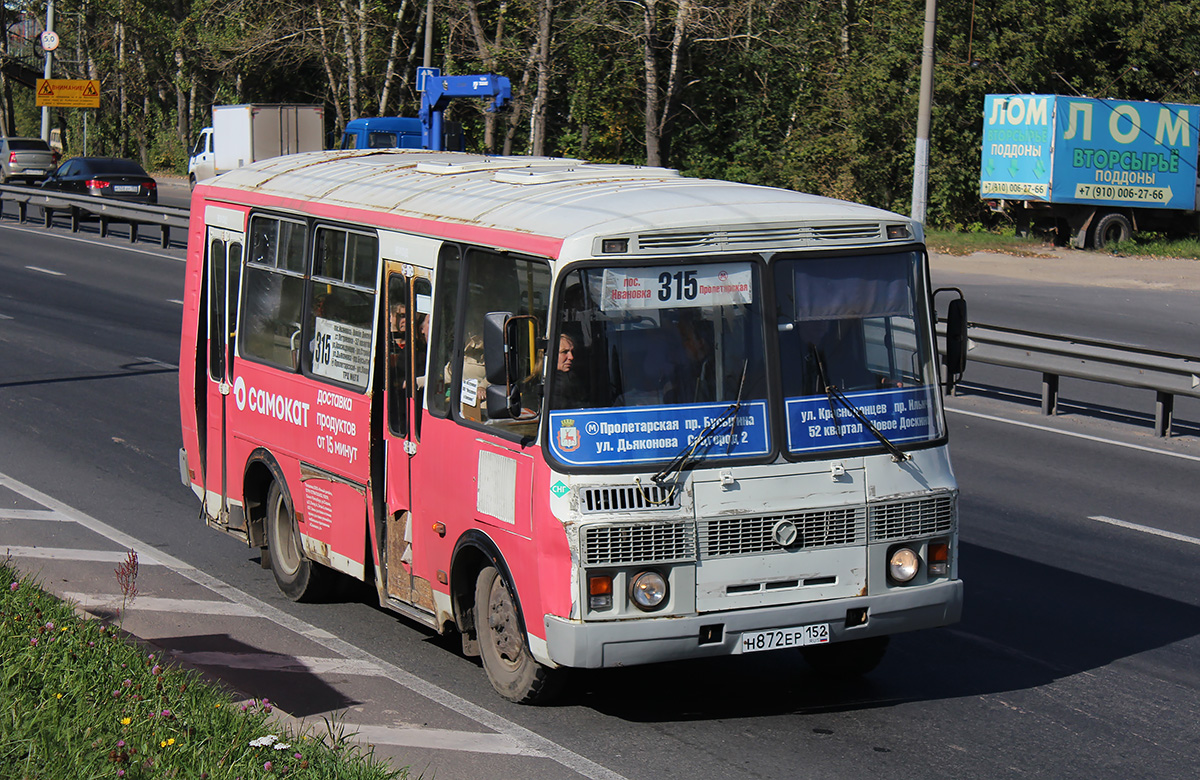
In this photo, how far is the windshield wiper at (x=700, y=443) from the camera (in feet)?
20.0

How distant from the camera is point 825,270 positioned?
6.50 metres

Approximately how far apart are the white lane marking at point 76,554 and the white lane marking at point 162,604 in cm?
87

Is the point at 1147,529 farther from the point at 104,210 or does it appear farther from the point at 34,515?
the point at 104,210

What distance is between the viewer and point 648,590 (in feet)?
20.0

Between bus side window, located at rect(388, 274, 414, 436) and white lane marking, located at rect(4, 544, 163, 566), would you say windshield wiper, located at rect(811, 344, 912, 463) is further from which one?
white lane marking, located at rect(4, 544, 163, 566)

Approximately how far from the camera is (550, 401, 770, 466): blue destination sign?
6.09 metres

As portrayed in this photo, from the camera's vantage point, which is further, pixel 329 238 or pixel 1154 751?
pixel 329 238

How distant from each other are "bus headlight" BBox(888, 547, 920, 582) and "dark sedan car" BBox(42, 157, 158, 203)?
38.0 metres

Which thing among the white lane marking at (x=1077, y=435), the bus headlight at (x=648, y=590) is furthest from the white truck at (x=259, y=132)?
the bus headlight at (x=648, y=590)

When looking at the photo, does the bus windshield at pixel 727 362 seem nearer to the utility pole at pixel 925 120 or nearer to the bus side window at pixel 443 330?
the bus side window at pixel 443 330

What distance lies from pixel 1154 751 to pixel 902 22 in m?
37.1

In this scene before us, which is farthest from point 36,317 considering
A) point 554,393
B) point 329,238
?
point 554,393

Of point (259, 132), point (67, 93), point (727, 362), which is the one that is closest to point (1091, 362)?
point (727, 362)

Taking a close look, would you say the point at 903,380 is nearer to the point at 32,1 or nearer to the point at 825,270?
the point at 825,270
